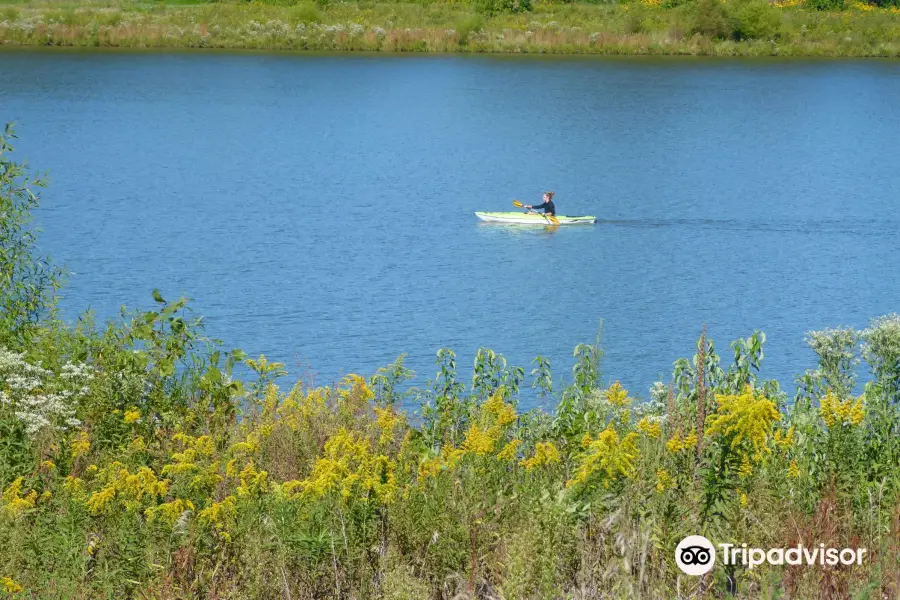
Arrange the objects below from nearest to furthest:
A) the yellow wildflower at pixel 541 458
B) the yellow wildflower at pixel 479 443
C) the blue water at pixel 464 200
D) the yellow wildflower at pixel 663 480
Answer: the yellow wildflower at pixel 663 480, the yellow wildflower at pixel 479 443, the yellow wildflower at pixel 541 458, the blue water at pixel 464 200

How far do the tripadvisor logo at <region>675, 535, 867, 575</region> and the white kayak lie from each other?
28.1 m

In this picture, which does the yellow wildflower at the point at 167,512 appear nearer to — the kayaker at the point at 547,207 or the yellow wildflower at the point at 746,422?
the yellow wildflower at the point at 746,422

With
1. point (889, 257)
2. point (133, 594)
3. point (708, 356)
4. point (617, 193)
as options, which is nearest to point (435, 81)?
point (617, 193)

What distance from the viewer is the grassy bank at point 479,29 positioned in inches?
3022

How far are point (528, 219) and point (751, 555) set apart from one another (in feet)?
93.4

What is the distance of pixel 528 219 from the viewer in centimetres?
3531

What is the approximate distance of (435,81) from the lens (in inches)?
2707

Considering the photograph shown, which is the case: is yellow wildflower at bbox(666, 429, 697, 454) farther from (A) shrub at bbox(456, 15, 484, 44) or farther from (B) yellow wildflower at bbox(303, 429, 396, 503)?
(A) shrub at bbox(456, 15, 484, 44)

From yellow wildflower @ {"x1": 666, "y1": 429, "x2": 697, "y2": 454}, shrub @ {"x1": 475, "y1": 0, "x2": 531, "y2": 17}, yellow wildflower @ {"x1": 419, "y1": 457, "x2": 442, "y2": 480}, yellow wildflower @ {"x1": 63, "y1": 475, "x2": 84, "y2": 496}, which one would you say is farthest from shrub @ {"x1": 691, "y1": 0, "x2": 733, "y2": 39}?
yellow wildflower @ {"x1": 666, "y1": 429, "x2": 697, "y2": 454}

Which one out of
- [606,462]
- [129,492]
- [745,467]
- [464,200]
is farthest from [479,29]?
[745,467]

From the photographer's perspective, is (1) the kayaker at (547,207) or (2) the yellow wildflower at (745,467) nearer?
(2) the yellow wildflower at (745,467)

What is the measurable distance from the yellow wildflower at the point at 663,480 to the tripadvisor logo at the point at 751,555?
53cm

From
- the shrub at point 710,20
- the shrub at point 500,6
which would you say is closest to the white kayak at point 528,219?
the shrub at point 710,20

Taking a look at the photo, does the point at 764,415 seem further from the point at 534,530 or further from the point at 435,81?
the point at 435,81
